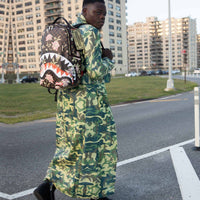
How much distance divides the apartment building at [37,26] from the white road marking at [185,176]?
9304cm

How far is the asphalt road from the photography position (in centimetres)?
329

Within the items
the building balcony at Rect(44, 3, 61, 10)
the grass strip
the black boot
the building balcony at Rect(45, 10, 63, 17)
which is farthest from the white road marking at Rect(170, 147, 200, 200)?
the building balcony at Rect(45, 10, 63, 17)

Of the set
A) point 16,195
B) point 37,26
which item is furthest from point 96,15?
point 37,26

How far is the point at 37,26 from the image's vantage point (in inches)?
4414

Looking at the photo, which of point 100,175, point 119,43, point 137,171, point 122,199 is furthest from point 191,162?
point 119,43

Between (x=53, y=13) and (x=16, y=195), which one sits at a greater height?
(x=53, y=13)

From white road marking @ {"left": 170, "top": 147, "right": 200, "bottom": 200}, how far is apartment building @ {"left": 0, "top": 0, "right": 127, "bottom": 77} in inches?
3663

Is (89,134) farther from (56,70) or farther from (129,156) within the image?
(129,156)

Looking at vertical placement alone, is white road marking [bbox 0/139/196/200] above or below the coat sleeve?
below

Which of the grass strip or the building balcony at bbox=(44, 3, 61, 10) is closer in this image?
the grass strip

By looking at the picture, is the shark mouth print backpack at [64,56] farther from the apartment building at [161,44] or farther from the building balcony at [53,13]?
the apartment building at [161,44]

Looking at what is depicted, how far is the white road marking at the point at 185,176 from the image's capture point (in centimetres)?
312

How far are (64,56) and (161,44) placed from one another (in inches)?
7386

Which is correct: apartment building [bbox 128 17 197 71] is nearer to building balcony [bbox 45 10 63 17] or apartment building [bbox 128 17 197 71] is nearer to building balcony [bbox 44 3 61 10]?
building balcony [bbox 45 10 63 17]
